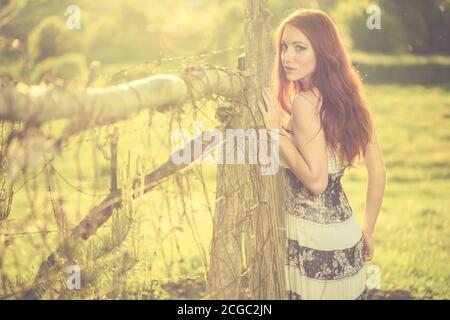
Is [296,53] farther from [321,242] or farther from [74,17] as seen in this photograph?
[74,17]

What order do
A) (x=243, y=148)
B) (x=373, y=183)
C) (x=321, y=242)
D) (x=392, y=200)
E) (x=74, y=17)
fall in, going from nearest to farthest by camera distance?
(x=243, y=148)
(x=321, y=242)
(x=373, y=183)
(x=74, y=17)
(x=392, y=200)

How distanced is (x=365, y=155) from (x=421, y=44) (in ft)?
18.2

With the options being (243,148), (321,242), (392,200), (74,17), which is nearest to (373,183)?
(321,242)

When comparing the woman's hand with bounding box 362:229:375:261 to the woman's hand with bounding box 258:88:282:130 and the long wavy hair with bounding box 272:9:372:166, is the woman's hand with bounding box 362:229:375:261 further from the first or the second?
the woman's hand with bounding box 258:88:282:130

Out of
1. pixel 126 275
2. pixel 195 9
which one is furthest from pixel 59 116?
pixel 195 9

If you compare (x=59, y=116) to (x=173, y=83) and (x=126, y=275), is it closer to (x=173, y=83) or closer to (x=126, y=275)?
(x=173, y=83)

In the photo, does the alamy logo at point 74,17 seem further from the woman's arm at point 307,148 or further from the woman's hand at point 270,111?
the woman's arm at point 307,148

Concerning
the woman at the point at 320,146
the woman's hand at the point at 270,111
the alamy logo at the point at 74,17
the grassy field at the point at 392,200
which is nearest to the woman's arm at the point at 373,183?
the woman at the point at 320,146

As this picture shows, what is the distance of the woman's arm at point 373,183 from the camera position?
2.85 m

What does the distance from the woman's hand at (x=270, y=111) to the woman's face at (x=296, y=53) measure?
0.15 metres

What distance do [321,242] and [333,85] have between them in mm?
562

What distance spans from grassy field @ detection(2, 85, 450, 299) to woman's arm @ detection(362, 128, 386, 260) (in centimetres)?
110

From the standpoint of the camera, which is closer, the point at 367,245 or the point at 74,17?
the point at 367,245

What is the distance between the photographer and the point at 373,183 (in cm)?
288
